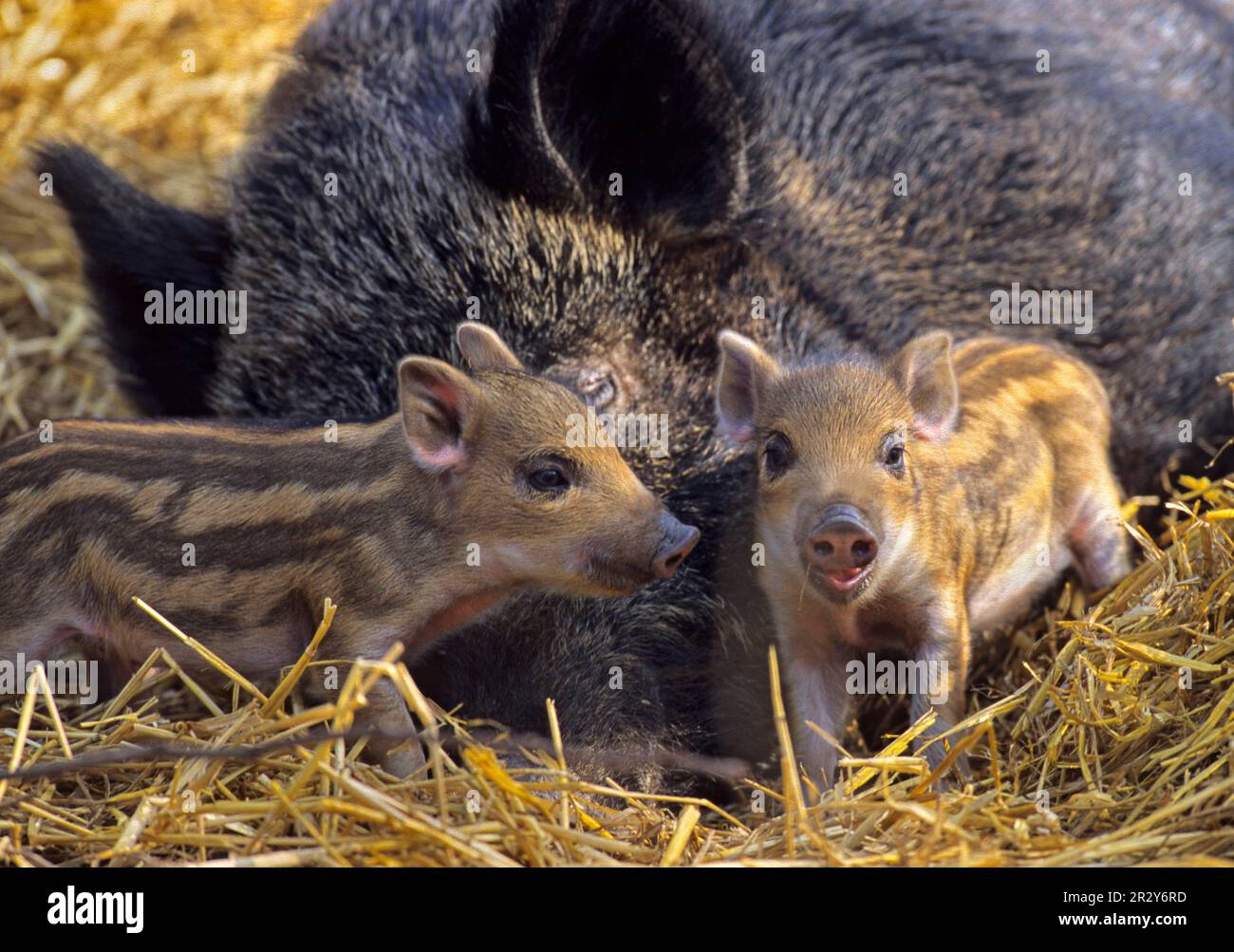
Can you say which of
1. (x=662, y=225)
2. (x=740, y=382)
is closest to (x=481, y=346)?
(x=740, y=382)

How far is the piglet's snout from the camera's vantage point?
119 inches

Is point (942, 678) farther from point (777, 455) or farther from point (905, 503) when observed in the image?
point (777, 455)

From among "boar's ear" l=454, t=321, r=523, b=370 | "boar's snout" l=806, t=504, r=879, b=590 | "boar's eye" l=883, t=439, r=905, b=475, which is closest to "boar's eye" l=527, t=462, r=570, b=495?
"boar's ear" l=454, t=321, r=523, b=370

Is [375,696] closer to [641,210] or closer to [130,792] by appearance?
[130,792]

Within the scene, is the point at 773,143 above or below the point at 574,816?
above

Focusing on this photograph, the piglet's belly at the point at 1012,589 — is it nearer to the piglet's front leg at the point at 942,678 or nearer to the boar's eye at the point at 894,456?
the piglet's front leg at the point at 942,678

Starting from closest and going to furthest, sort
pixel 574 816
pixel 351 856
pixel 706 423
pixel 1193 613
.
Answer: pixel 351 856
pixel 574 816
pixel 1193 613
pixel 706 423

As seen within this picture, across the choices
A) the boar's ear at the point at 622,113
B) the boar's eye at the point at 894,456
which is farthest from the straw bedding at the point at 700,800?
the boar's ear at the point at 622,113

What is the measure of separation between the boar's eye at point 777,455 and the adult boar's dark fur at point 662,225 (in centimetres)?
39

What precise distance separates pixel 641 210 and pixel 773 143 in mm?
587

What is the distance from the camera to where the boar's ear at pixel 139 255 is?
442 centimetres

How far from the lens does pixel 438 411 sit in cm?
321

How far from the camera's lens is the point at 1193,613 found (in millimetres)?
3506
